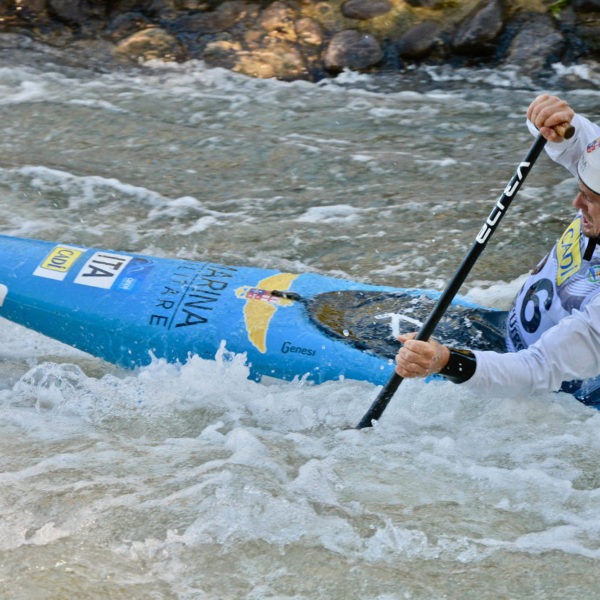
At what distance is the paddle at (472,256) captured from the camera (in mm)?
2820

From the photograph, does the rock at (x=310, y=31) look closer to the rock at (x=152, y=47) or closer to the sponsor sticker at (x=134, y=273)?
the rock at (x=152, y=47)

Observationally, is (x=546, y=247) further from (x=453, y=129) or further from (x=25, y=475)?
(x=25, y=475)

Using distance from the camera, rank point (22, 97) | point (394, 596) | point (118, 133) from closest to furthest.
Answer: point (394, 596)
point (118, 133)
point (22, 97)

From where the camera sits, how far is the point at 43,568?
2.49 m

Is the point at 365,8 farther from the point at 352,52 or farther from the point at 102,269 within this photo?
the point at 102,269

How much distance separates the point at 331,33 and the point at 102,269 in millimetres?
4361

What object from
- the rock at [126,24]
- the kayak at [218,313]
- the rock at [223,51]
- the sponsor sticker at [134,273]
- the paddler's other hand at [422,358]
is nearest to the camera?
the paddler's other hand at [422,358]

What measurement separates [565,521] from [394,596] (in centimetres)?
68

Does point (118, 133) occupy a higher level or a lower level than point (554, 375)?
lower

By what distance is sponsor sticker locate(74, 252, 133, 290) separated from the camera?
3.60 m

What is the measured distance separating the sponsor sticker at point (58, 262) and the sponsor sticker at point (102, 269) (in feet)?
0.22

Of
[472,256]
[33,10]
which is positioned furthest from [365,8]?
[472,256]

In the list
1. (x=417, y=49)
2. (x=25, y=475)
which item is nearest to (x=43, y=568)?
(x=25, y=475)

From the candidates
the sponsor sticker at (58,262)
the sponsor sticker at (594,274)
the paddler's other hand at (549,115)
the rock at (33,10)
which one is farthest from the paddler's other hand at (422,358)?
the rock at (33,10)
